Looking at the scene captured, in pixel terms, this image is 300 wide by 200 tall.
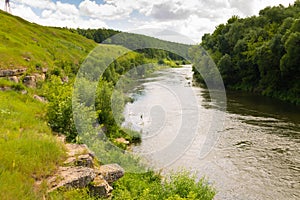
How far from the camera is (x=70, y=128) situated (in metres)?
15.9

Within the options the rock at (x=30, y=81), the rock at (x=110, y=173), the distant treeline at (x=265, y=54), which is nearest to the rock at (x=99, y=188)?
the rock at (x=110, y=173)

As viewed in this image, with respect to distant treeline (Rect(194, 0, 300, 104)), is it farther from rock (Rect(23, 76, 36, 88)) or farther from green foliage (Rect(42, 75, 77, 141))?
green foliage (Rect(42, 75, 77, 141))

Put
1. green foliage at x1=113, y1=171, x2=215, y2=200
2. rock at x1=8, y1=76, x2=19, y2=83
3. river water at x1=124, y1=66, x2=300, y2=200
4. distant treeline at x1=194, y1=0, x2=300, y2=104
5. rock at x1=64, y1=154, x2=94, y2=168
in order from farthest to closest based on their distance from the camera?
distant treeline at x1=194, y1=0, x2=300, y2=104
rock at x1=8, y1=76, x2=19, y2=83
river water at x1=124, y1=66, x2=300, y2=200
green foliage at x1=113, y1=171, x2=215, y2=200
rock at x1=64, y1=154, x2=94, y2=168

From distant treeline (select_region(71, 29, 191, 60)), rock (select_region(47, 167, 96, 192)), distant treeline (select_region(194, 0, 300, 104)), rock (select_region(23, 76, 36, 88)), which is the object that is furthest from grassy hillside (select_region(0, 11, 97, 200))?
distant treeline (select_region(194, 0, 300, 104))

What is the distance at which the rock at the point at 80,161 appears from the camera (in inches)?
404

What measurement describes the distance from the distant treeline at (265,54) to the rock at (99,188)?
117 ft

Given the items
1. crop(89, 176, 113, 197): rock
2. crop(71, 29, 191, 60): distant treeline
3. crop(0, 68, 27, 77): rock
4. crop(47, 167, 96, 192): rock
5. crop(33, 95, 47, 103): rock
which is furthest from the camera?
crop(71, 29, 191, 60): distant treeline

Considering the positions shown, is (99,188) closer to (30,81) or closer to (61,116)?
(61,116)

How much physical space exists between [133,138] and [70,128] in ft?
33.5

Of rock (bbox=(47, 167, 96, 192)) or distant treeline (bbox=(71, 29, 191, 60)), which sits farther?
distant treeline (bbox=(71, 29, 191, 60))

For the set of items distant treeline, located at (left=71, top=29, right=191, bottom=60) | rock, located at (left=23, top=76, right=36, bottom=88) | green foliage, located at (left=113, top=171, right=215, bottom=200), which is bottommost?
green foliage, located at (left=113, top=171, right=215, bottom=200)

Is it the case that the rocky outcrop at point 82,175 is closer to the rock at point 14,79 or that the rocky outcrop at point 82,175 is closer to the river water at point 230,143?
the river water at point 230,143

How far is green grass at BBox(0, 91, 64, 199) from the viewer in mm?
7793

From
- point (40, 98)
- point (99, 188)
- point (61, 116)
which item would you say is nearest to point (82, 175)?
point (99, 188)
